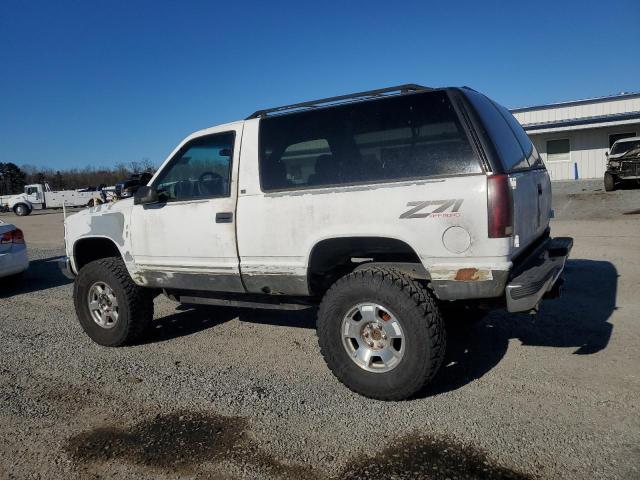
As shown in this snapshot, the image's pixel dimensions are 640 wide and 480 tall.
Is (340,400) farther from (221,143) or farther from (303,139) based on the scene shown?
(221,143)

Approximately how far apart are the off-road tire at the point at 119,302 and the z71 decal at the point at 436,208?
2907 millimetres

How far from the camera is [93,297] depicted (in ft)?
16.9

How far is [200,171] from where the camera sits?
4.60 meters

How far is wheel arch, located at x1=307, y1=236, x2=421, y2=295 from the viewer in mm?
3686

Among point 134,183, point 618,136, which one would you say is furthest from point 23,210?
point 618,136

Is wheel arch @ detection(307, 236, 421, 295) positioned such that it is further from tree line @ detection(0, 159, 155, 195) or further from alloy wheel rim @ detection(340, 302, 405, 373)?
tree line @ detection(0, 159, 155, 195)

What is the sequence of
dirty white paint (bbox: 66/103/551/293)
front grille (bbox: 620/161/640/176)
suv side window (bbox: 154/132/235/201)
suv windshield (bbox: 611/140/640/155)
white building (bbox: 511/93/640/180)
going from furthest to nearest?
white building (bbox: 511/93/640/180) → suv windshield (bbox: 611/140/640/155) → front grille (bbox: 620/161/640/176) → suv side window (bbox: 154/132/235/201) → dirty white paint (bbox: 66/103/551/293)

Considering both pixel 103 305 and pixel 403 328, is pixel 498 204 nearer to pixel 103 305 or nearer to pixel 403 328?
pixel 403 328

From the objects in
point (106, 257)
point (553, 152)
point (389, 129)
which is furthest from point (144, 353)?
point (553, 152)

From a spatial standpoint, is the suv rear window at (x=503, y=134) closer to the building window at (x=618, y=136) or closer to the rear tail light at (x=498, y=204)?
the rear tail light at (x=498, y=204)

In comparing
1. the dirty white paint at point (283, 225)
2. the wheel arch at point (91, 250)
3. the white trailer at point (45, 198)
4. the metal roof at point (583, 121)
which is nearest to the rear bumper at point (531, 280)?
the dirty white paint at point (283, 225)

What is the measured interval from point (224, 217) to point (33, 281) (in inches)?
271

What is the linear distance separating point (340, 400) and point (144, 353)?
7.36 ft

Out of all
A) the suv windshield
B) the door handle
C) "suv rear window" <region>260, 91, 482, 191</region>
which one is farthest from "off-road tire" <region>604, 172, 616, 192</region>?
the door handle
